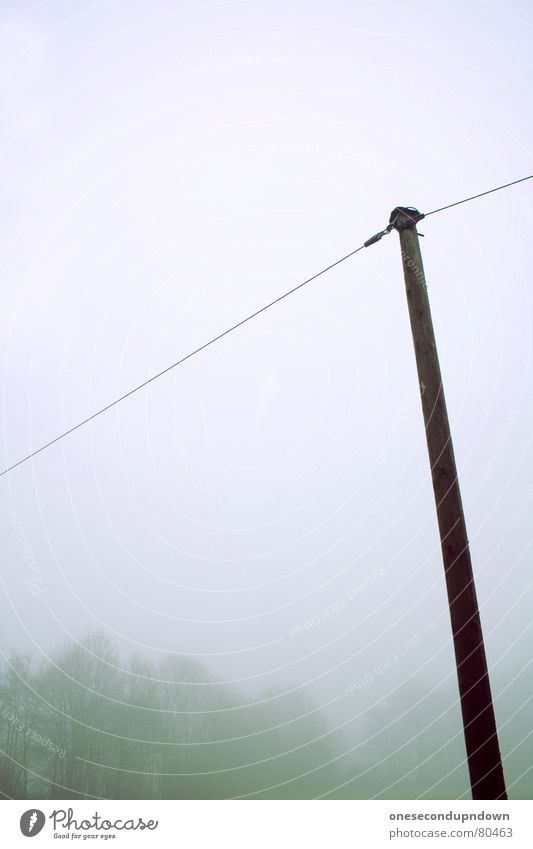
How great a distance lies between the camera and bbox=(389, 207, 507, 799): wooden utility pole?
3.65 meters

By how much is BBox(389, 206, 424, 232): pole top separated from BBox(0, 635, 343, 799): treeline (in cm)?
2999

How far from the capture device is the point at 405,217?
5234 millimetres

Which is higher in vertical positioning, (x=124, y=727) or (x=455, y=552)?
A: (x=455, y=552)

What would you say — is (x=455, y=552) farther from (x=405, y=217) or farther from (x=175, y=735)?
(x=175, y=735)

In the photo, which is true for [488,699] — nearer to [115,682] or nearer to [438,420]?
[438,420]

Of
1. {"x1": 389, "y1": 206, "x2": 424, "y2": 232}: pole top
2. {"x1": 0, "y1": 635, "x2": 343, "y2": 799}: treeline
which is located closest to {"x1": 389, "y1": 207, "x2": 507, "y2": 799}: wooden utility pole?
{"x1": 389, "y1": 206, "x2": 424, "y2": 232}: pole top

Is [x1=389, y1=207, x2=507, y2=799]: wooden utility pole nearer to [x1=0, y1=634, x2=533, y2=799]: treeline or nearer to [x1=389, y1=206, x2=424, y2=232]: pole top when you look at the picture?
[x1=389, y1=206, x2=424, y2=232]: pole top

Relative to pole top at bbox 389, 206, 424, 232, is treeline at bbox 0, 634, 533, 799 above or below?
below

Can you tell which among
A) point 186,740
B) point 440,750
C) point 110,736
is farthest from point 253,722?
point 440,750

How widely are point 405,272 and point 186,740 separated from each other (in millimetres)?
36665

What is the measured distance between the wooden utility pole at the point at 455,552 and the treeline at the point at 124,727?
28806 mm

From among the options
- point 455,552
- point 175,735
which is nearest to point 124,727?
point 175,735

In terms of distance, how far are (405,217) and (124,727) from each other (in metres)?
37.0

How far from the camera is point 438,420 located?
451 centimetres
